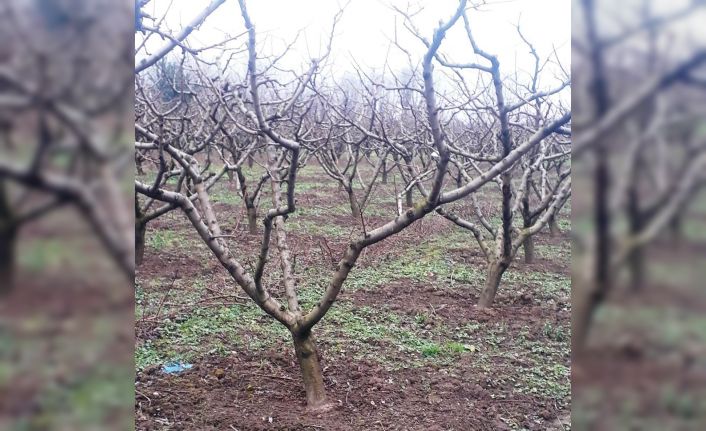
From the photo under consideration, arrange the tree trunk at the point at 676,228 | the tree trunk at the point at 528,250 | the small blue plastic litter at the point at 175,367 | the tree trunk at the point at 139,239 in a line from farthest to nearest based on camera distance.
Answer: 1. the tree trunk at the point at 528,250
2. the tree trunk at the point at 139,239
3. the small blue plastic litter at the point at 175,367
4. the tree trunk at the point at 676,228

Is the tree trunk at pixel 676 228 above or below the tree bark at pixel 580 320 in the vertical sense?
above

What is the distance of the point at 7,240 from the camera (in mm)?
497

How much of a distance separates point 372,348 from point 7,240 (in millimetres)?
4077

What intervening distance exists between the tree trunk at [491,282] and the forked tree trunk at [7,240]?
5.16 metres

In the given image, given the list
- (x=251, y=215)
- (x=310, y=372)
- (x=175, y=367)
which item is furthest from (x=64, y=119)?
(x=251, y=215)

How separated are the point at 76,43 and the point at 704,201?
1.90 feet

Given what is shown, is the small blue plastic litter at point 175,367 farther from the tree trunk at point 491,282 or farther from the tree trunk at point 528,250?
the tree trunk at point 528,250

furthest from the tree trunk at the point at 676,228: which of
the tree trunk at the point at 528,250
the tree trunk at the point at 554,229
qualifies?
the tree trunk at the point at 554,229

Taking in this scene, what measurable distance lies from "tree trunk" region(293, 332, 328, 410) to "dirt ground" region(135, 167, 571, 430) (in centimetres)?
8

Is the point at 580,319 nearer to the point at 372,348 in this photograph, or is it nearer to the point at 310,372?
the point at 310,372

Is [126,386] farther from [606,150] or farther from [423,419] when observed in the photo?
[423,419]

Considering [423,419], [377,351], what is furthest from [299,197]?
[423,419]

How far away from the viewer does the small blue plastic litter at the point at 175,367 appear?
3961 millimetres

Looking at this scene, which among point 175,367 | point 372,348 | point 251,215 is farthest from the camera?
point 251,215
